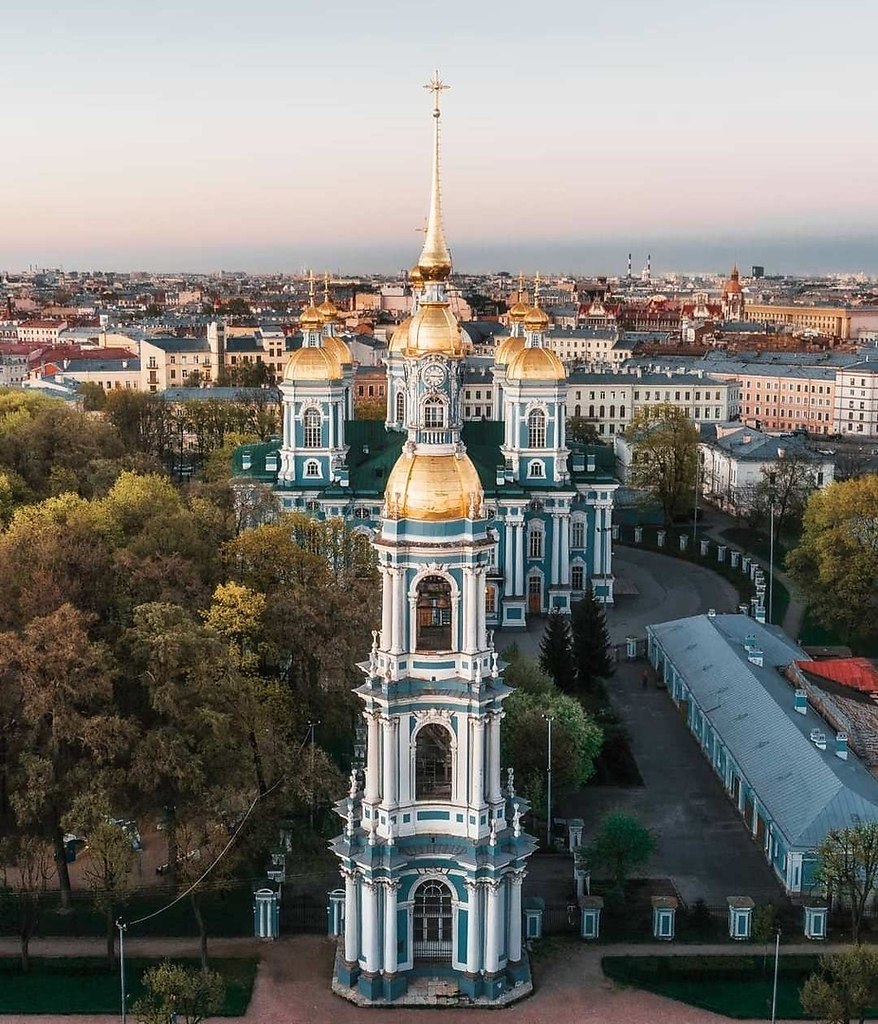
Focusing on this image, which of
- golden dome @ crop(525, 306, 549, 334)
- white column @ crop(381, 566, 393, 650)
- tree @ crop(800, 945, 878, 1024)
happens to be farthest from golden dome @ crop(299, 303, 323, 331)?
tree @ crop(800, 945, 878, 1024)

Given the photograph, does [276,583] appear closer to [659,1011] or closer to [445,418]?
[445,418]

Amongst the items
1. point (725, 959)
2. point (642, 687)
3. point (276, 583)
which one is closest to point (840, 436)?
point (642, 687)

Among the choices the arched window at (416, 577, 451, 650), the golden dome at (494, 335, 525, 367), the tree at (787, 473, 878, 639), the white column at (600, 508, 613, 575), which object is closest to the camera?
the arched window at (416, 577, 451, 650)

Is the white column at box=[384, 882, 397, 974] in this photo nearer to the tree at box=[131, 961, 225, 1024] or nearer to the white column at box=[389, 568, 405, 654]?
the tree at box=[131, 961, 225, 1024]

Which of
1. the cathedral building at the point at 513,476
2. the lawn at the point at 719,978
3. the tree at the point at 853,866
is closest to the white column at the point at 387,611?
the lawn at the point at 719,978

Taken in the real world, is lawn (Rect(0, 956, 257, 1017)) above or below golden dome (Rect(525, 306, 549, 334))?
below

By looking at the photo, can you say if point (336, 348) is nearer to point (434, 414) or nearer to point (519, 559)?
point (519, 559)
